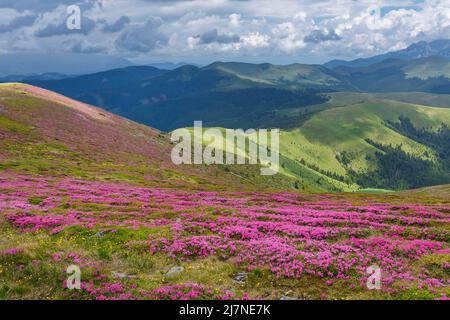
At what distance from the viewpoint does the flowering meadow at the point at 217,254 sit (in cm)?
1972

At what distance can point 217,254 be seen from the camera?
84.1ft

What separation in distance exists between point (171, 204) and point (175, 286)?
26.5 metres

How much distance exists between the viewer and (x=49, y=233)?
29312 mm

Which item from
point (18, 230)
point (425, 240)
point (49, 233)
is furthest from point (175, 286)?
point (425, 240)

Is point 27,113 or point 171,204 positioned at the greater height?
point 27,113

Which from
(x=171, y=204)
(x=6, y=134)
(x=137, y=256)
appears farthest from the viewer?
(x=6, y=134)

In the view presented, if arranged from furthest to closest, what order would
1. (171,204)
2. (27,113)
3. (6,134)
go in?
(27,113) → (6,134) → (171,204)

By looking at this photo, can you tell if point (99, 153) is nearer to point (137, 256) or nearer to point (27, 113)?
point (27, 113)

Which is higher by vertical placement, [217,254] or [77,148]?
[77,148]

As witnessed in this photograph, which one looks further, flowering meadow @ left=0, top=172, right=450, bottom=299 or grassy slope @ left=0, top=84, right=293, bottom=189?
grassy slope @ left=0, top=84, right=293, bottom=189

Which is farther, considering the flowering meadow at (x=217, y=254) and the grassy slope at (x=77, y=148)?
the grassy slope at (x=77, y=148)

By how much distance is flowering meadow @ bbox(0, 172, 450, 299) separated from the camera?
19.7 meters

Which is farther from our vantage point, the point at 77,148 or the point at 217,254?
the point at 77,148
